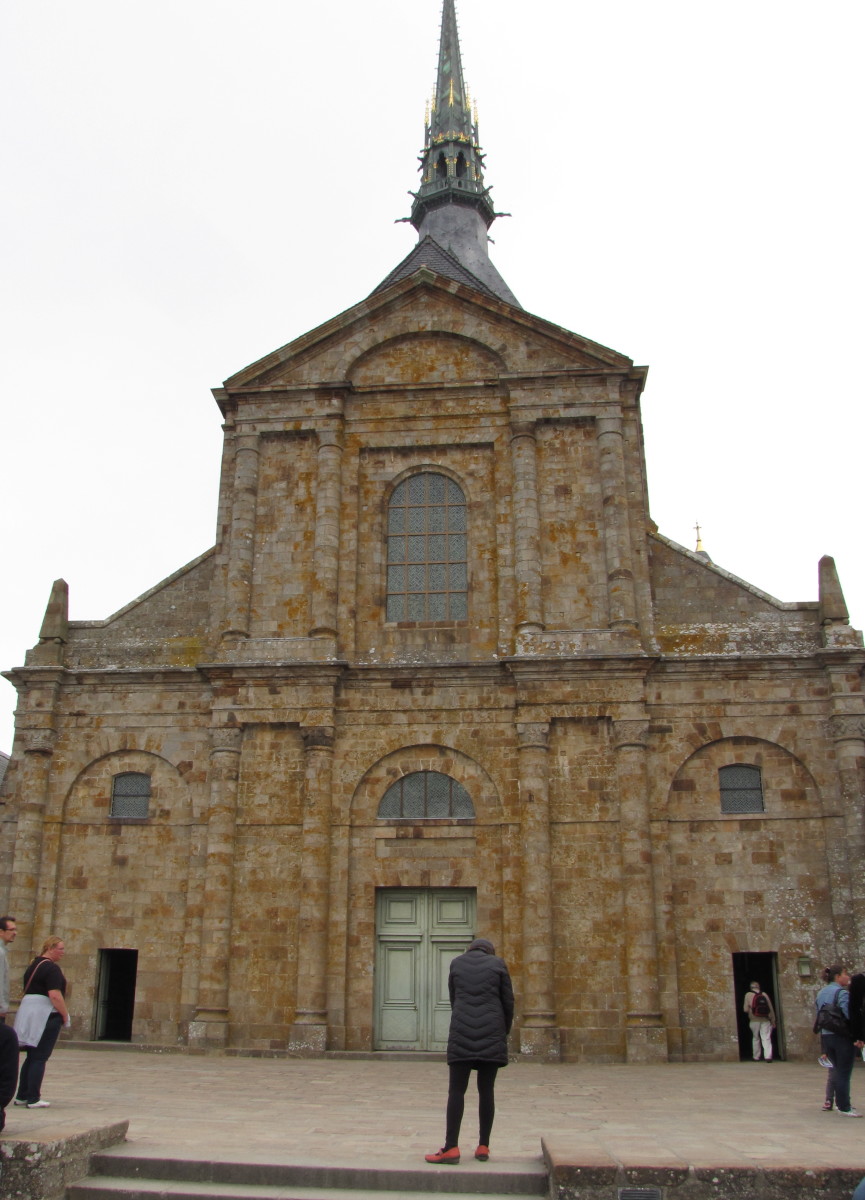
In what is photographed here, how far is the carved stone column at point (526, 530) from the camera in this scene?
19.7 m

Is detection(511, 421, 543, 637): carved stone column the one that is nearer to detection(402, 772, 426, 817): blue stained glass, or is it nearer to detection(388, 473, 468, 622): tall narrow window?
detection(388, 473, 468, 622): tall narrow window

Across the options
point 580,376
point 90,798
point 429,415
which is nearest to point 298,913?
point 90,798

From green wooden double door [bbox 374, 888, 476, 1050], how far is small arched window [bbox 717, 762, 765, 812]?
190 inches

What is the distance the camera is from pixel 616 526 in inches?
796

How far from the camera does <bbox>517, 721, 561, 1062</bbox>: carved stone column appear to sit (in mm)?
17188

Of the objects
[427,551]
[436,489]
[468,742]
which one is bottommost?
[468,742]

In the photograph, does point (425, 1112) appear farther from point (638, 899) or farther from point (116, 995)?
point (116, 995)

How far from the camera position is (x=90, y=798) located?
19969mm

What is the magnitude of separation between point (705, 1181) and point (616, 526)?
46.1 ft

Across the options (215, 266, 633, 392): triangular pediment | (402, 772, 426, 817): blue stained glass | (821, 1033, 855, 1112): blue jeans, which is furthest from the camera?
(215, 266, 633, 392): triangular pediment

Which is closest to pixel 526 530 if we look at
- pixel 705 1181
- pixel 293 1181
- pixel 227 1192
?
pixel 293 1181

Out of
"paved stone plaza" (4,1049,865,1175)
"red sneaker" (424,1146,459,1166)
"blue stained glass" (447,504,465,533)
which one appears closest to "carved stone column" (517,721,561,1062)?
"paved stone plaza" (4,1049,865,1175)

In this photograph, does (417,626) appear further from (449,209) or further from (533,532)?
(449,209)

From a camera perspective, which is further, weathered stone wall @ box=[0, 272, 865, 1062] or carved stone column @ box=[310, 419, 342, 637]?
carved stone column @ box=[310, 419, 342, 637]
